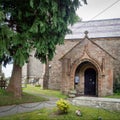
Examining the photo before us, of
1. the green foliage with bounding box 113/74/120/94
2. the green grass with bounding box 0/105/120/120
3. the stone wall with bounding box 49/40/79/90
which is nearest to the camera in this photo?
the green grass with bounding box 0/105/120/120

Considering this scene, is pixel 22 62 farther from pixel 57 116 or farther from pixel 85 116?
pixel 85 116

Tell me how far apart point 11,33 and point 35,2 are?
2334 mm

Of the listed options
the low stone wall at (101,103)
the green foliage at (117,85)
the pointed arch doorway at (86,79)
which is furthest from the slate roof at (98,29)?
the low stone wall at (101,103)

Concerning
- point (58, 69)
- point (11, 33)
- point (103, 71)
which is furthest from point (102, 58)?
point (11, 33)

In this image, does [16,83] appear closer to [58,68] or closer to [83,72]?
[83,72]

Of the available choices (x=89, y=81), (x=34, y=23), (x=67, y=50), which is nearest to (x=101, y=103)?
(x=34, y=23)

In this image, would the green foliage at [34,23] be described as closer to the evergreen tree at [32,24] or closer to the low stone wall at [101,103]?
the evergreen tree at [32,24]

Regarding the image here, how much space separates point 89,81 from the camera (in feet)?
87.0

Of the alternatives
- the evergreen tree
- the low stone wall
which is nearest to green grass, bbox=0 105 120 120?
the low stone wall

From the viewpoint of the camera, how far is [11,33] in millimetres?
14609

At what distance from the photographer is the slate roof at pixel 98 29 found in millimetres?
28989

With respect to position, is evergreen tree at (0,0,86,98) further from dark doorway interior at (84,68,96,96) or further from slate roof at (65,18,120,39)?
slate roof at (65,18,120,39)

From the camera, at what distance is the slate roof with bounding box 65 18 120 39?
95.1 ft

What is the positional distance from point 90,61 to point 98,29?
7380 mm
